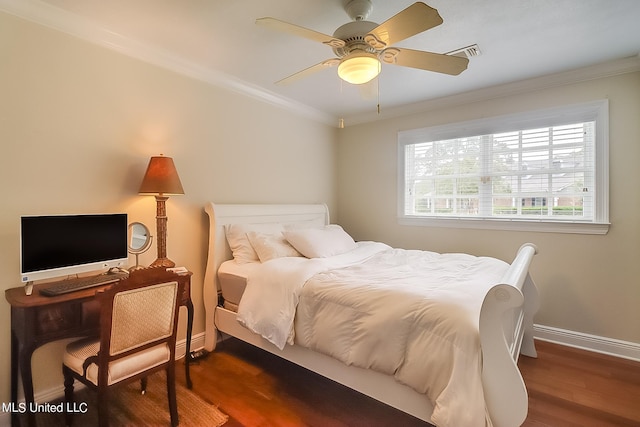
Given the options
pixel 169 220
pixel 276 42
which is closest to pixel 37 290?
pixel 169 220

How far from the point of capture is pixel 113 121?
7.18ft

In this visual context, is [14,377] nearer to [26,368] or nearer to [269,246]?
[26,368]

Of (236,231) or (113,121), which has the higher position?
(113,121)

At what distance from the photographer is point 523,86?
2.96m

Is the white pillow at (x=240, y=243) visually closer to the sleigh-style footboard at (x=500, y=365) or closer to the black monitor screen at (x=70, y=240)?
the black monitor screen at (x=70, y=240)

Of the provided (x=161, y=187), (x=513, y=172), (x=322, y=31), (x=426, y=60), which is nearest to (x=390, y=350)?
(x=426, y=60)

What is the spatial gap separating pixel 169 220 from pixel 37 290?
949 mm

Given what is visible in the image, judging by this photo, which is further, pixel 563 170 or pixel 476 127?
pixel 476 127

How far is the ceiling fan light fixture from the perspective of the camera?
1690mm

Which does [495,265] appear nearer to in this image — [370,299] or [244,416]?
[370,299]

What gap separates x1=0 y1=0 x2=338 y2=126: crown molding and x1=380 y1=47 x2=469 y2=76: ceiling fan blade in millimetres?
1651

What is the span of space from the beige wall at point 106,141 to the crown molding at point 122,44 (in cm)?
5

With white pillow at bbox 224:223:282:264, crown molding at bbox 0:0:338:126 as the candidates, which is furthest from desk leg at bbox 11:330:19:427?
crown molding at bbox 0:0:338:126

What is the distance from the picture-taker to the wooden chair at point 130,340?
1479 mm
